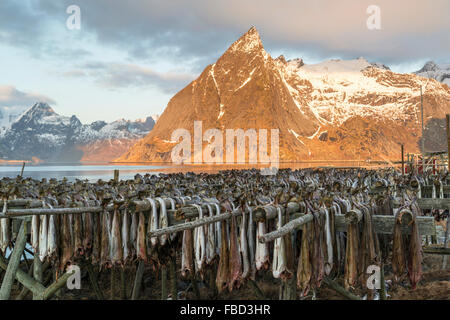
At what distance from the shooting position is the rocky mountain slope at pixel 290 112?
13688 centimetres

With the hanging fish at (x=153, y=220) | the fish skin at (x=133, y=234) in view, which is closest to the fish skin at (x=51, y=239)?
the fish skin at (x=133, y=234)

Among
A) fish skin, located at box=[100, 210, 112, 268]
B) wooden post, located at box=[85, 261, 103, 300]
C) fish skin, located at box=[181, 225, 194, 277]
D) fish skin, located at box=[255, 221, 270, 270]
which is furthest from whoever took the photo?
wooden post, located at box=[85, 261, 103, 300]

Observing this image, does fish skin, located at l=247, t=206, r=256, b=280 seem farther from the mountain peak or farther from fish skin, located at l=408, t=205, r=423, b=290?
the mountain peak

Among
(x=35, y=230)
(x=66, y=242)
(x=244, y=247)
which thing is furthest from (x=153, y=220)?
(x=35, y=230)

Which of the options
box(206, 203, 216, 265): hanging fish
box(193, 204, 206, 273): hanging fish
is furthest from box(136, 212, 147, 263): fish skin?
box(206, 203, 216, 265): hanging fish

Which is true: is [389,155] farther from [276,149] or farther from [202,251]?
[202,251]

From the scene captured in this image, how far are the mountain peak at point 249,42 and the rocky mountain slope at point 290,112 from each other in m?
0.51

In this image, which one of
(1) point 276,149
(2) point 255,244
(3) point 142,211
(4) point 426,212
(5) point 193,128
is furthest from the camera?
(5) point 193,128

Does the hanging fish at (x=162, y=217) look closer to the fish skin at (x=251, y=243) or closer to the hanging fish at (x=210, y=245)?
the hanging fish at (x=210, y=245)

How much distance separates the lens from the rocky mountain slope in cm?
13688

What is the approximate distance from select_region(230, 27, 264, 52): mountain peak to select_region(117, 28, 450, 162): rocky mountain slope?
1.69ft

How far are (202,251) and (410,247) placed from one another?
293cm
